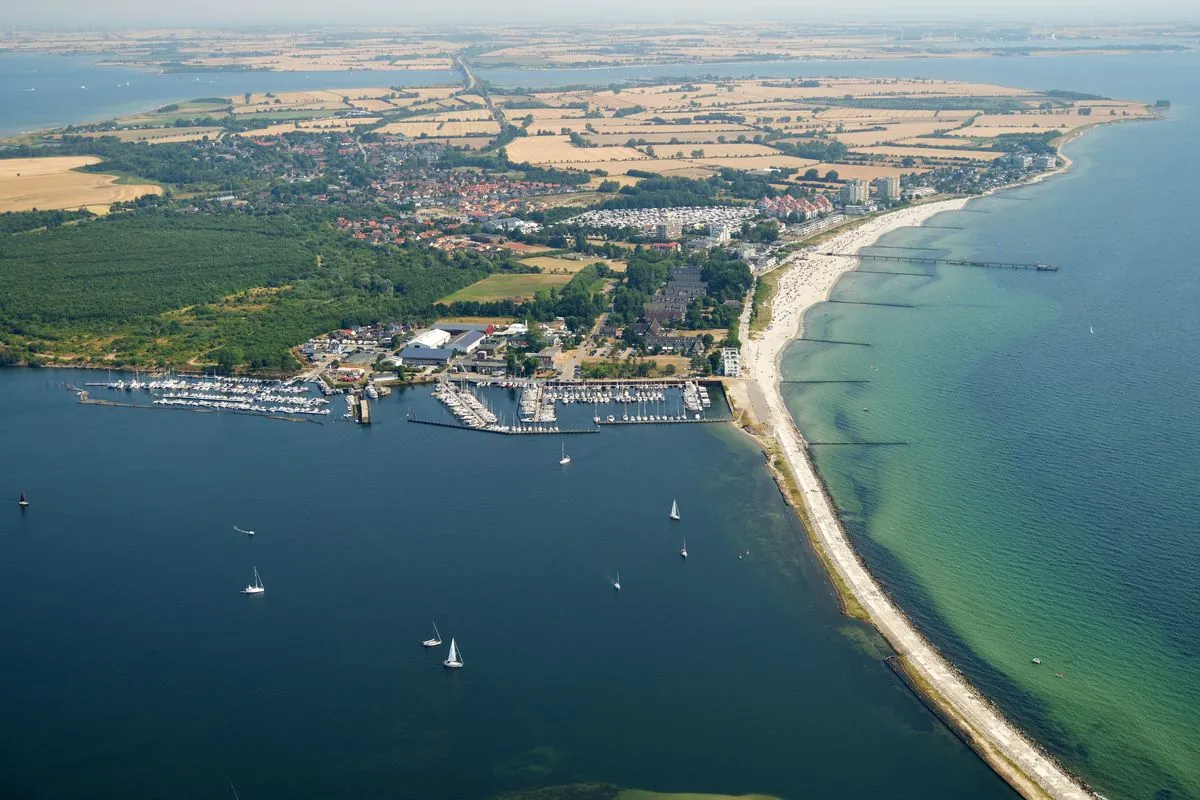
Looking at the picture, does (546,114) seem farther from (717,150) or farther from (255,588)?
(255,588)

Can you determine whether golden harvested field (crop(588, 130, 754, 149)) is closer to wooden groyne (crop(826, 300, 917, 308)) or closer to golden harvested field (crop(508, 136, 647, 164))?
golden harvested field (crop(508, 136, 647, 164))

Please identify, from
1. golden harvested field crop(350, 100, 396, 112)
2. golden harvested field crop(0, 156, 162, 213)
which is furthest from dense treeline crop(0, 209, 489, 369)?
golden harvested field crop(350, 100, 396, 112)

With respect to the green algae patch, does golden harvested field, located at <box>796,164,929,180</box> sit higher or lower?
higher

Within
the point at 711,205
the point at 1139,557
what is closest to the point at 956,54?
the point at 711,205

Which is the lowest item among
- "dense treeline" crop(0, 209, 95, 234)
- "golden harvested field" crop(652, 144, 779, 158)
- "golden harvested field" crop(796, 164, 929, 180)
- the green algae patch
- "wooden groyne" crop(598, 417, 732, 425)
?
the green algae patch

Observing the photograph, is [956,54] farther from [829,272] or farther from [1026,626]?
[1026,626]
